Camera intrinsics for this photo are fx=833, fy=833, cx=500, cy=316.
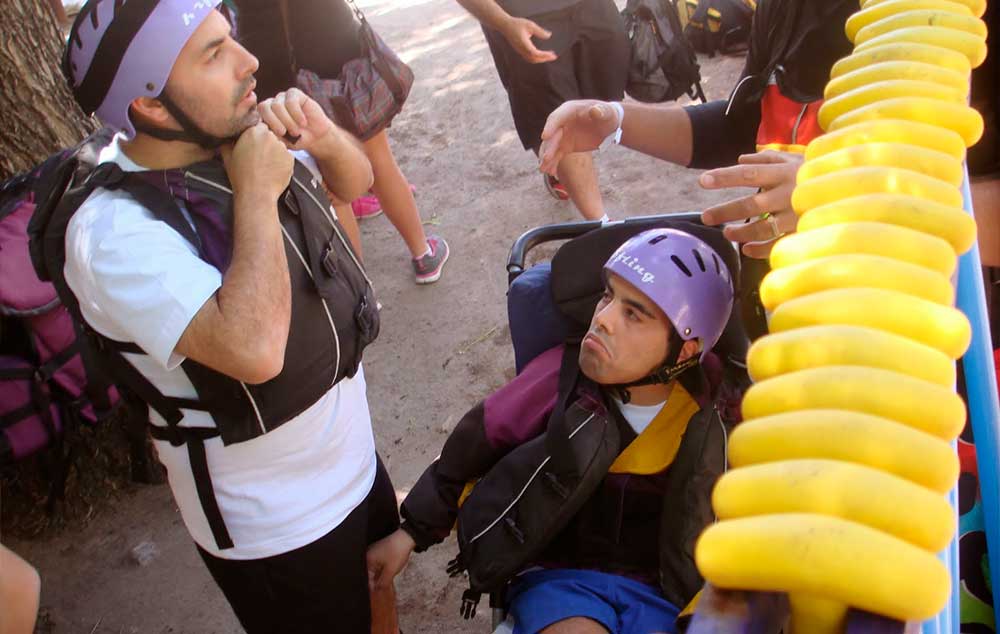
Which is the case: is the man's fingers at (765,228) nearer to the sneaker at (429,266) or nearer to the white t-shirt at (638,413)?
the white t-shirt at (638,413)

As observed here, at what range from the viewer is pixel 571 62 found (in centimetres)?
433

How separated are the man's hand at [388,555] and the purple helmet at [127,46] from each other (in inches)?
52.0

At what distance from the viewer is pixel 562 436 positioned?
7.12ft

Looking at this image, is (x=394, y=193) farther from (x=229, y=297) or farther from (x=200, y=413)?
(x=229, y=297)

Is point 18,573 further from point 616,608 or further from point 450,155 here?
point 450,155

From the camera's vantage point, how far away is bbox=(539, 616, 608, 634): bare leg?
204cm

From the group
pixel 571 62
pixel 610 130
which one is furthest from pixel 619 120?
pixel 571 62

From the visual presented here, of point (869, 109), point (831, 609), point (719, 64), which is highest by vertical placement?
point (869, 109)

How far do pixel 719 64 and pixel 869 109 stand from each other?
615 centimetres

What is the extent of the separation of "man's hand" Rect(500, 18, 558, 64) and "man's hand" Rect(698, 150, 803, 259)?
90.9 inches

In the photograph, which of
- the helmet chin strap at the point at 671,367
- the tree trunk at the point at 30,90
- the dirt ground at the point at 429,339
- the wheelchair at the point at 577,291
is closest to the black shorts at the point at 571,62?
the dirt ground at the point at 429,339

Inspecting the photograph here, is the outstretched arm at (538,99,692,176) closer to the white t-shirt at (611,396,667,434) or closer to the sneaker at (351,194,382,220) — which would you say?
the white t-shirt at (611,396,667,434)

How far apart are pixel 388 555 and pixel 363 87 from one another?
2.38 m

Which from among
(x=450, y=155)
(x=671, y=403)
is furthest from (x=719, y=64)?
(x=671, y=403)
